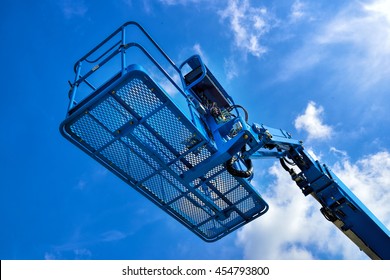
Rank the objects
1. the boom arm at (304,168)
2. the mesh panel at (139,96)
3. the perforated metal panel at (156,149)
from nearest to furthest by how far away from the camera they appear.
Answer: the mesh panel at (139,96) → the perforated metal panel at (156,149) → the boom arm at (304,168)

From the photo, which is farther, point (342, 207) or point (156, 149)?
point (342, 207)

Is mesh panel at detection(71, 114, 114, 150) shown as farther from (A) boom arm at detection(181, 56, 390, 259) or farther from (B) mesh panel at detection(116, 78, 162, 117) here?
(A) boom arm at detection(181, 56, 390, 259)

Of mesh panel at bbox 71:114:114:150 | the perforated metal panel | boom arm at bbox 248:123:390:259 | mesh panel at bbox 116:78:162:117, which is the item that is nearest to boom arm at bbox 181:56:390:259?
boom arm at bbox 248:123:390:259

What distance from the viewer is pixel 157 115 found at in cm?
631

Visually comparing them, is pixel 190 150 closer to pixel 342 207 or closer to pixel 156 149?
pixel 156 149

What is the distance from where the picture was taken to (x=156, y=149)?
22.0 ft

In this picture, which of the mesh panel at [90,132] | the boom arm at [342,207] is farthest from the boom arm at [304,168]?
the mesh panel at [90,132]

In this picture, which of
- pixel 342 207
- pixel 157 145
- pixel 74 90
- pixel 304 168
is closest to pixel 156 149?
pixel 157 145

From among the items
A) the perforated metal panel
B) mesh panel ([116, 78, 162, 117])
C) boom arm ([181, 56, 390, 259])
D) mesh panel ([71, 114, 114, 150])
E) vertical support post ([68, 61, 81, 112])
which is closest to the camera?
mesh panel ([116, 78, 162, 117])

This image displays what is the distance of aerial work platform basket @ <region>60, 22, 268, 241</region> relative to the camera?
20.2 ft

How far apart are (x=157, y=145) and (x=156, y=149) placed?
0.07 metres

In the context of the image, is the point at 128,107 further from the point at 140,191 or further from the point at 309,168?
the point at 309,168

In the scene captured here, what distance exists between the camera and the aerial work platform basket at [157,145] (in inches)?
243

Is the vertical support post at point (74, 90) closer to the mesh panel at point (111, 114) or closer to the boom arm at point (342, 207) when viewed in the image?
the mesh panel at point (111, 114)
